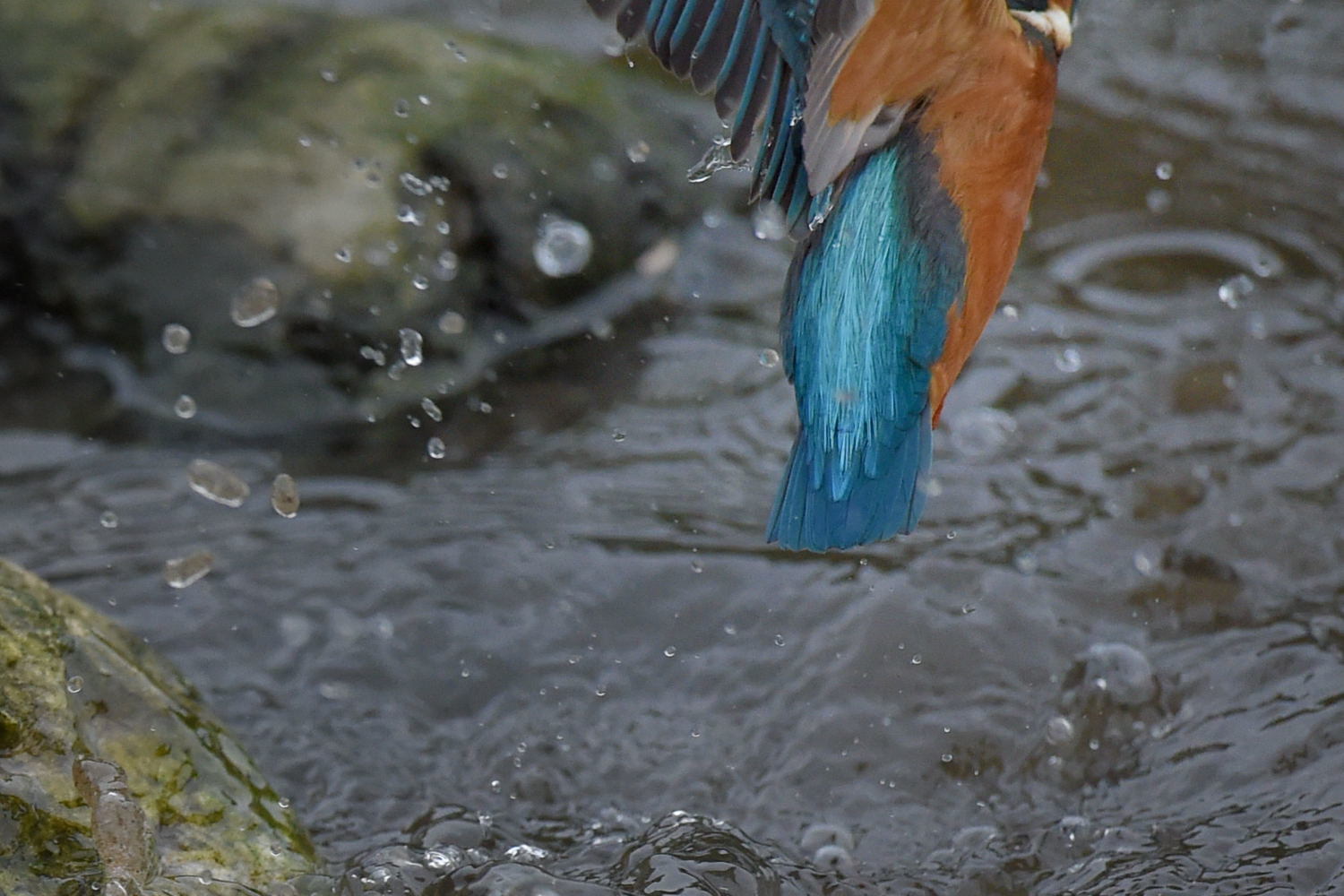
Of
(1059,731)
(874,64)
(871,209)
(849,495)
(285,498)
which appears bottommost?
(285,498)

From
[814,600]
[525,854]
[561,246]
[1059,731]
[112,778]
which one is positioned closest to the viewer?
[112,778]

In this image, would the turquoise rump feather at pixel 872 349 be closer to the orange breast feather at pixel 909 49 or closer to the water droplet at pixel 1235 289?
the orange breast feather at pixel 909 49

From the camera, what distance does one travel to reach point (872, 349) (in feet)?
6.91

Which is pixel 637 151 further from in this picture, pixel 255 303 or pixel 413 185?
pixel 255 303

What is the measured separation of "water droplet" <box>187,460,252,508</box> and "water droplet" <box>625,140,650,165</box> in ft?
4.49

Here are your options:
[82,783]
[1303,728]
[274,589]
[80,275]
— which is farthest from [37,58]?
[1303,728]

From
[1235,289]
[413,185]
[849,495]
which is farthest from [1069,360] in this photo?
[849,495]

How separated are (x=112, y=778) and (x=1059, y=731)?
4.99 feet

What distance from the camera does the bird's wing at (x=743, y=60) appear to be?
204 centimetres

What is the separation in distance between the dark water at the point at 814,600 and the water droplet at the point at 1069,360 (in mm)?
18

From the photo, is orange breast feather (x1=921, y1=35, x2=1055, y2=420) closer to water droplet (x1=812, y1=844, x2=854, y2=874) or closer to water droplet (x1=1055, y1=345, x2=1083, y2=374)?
water droplet (x1=812, y1=844, x2=854, y2=874)

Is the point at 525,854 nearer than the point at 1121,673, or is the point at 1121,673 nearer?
the point at 525,854

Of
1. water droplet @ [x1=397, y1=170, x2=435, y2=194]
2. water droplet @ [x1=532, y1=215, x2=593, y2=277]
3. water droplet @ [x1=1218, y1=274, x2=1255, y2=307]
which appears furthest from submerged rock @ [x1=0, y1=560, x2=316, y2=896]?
water droplet @ [x1=1218, y1=274, x2=1255, y2=307]

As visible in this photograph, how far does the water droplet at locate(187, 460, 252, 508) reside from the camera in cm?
337
